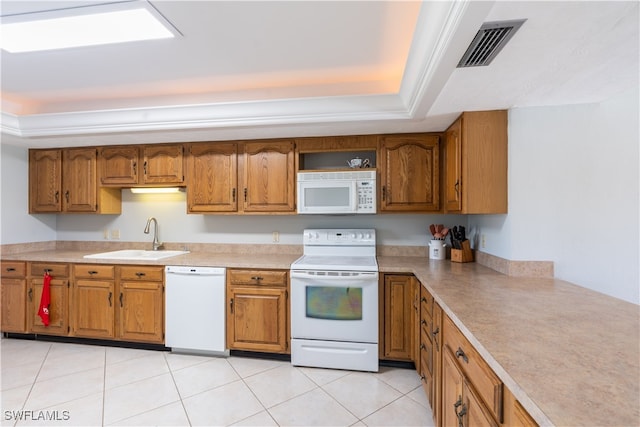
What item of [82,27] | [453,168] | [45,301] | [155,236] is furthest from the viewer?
[155,236]

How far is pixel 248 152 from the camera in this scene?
294 centimetres

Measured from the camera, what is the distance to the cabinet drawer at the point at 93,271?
284cm

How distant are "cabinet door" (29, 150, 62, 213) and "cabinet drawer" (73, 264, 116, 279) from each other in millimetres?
958

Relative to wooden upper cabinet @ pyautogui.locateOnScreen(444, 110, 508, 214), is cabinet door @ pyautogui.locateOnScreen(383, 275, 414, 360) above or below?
below

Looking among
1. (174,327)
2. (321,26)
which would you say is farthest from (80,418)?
(321,26)

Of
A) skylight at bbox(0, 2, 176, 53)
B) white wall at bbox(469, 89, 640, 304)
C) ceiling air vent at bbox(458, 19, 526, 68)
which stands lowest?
white wall at bbox(469, 89, 640, 304)

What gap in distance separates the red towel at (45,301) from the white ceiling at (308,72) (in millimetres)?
1432

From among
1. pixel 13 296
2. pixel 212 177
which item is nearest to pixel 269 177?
pixel 212 177

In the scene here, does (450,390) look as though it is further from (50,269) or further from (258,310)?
(50,269)

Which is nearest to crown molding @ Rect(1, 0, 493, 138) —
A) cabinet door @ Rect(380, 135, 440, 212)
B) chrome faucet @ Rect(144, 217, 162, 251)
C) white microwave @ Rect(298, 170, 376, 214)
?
cabinet door @ Rect(380, 135, 440, 212)

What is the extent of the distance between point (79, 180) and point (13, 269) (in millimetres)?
1089

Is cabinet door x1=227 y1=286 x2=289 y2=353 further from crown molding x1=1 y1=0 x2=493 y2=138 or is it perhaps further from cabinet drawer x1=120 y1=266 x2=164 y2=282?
crown molding x1=1 y1=0 x2=493 y2=138

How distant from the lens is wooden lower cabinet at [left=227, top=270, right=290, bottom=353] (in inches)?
102

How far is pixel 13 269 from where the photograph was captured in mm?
3008
